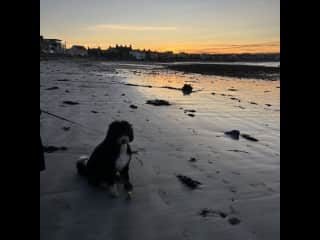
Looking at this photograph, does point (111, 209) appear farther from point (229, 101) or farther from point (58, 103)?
point (229, 101)

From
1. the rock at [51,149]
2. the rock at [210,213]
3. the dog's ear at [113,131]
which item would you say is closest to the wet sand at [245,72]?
the rock at [51,149]

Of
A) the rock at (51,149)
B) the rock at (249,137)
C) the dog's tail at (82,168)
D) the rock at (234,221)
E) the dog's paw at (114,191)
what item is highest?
the rock at (249,137)

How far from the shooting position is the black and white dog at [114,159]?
11.6 ft

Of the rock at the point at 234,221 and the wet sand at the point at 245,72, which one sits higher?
the wet sand at the point at 245,72

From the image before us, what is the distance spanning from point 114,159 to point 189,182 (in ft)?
3.27

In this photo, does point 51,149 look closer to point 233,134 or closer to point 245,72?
point 233,134

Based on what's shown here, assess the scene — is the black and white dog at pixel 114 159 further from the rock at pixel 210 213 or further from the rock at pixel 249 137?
the rock at pixel 249 137

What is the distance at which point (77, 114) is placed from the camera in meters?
7.62

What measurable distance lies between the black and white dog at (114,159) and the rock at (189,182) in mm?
707

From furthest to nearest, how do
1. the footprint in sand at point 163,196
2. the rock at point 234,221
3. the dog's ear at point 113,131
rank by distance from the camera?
1. the dog's ear at point 113,131
2. the footprint in sand at point 163,196
3. the rock at point 234,221

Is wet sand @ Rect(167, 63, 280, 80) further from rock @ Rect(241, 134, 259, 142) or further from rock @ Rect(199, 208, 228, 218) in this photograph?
rock @ Rect(199, 208, 228, 218)

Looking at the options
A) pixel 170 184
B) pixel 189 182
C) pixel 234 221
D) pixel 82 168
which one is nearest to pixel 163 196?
pixel 170 184

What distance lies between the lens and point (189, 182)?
383 cm
